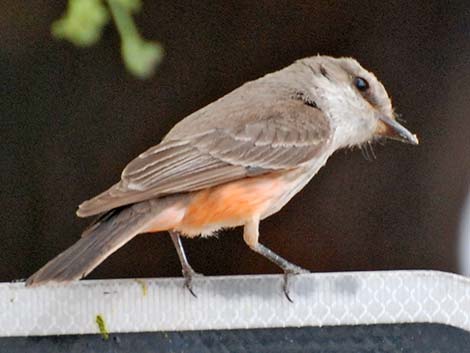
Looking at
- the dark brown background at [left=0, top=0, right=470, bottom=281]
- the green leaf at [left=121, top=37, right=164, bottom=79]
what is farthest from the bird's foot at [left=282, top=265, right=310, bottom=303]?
the green leaf at [left=121, top=37, right=164, bottom=79]

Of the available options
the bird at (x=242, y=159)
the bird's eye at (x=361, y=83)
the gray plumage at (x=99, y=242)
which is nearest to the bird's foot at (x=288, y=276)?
the bird at (x=242, y=159)

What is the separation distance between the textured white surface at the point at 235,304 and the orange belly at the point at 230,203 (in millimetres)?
198

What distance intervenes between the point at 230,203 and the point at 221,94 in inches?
Answer: 21.9

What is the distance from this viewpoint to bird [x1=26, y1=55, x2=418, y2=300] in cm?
183

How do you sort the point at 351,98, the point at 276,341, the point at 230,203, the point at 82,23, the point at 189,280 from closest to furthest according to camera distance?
1. the point at 276,341
2. the point at 189,280
3. the point at 230,203
4. the point at 351,98
5. the point at 82,23

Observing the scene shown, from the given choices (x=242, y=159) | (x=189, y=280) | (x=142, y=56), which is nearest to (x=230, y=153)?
(x=242, y=159)

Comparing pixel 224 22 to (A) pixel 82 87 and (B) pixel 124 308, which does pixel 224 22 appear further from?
(B) pixel 124 308

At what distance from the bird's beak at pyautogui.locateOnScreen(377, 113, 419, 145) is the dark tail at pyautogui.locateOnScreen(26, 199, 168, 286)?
24.7 inches

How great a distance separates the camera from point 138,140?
248 cm

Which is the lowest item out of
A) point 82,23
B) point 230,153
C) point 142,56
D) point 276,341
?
point 276,341

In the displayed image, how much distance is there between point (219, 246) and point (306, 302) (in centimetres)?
84

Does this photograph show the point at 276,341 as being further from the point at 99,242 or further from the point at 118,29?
the point at 118,29

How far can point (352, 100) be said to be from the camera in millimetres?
2234

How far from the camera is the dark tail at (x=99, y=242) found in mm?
1694
